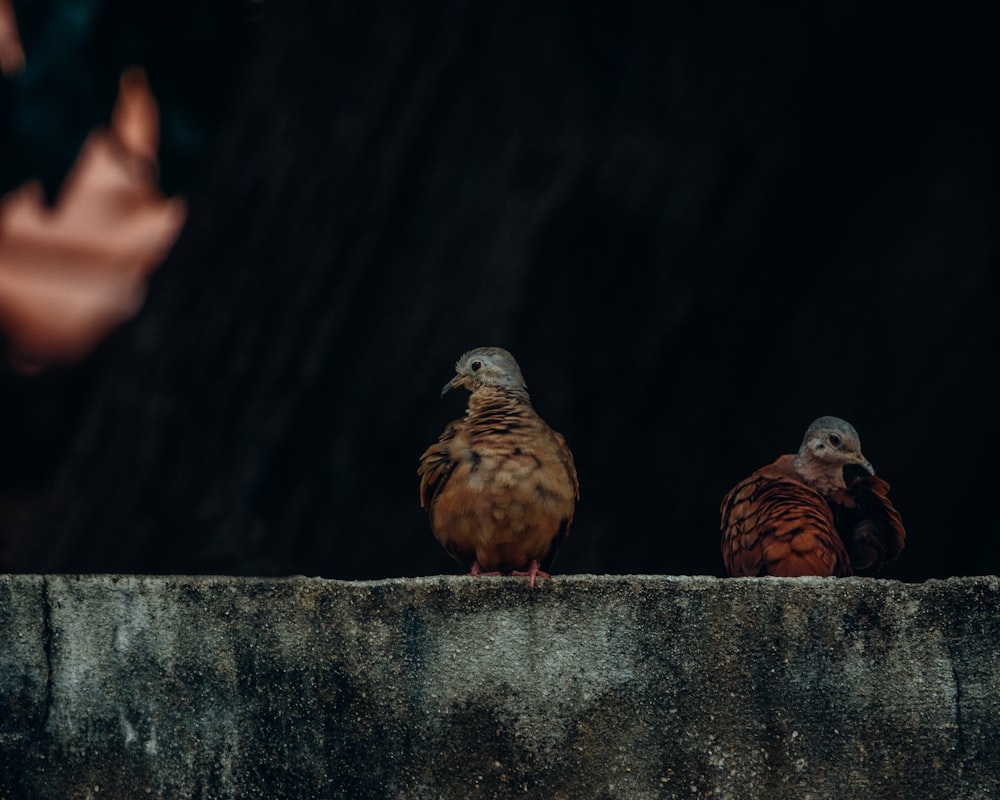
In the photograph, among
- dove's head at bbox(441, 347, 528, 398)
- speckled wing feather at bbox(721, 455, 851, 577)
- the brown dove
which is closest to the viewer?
speckled wing feather at bbox(721, 455, 851, 577)

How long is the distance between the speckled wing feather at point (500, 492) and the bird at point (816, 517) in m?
0.40

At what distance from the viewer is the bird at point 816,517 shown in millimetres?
3045

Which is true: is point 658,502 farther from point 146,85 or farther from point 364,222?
point 146,85

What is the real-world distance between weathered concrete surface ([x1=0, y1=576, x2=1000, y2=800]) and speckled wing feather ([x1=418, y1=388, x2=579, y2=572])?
21.1 inches

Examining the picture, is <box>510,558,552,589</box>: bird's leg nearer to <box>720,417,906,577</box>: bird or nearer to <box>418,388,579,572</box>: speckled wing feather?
<box>418,388,579,572</box>: speckled wing feather

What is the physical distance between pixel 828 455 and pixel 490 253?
2.18m

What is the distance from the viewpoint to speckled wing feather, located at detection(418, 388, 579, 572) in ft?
10.3

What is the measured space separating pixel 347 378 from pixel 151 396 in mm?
722

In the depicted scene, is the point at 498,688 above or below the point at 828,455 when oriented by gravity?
below

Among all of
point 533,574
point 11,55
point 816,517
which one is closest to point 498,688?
point 533,574

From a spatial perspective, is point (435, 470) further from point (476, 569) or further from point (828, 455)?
point (828, 455)

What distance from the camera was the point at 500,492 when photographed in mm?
3143

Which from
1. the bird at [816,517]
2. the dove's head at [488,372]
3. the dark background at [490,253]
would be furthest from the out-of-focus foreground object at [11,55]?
the bird at [816,517]

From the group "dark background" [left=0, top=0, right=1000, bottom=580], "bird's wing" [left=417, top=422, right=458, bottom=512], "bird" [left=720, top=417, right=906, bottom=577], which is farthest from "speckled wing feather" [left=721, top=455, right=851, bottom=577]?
"dark background" [left=0, top=0, right=1000, bottom=580]
